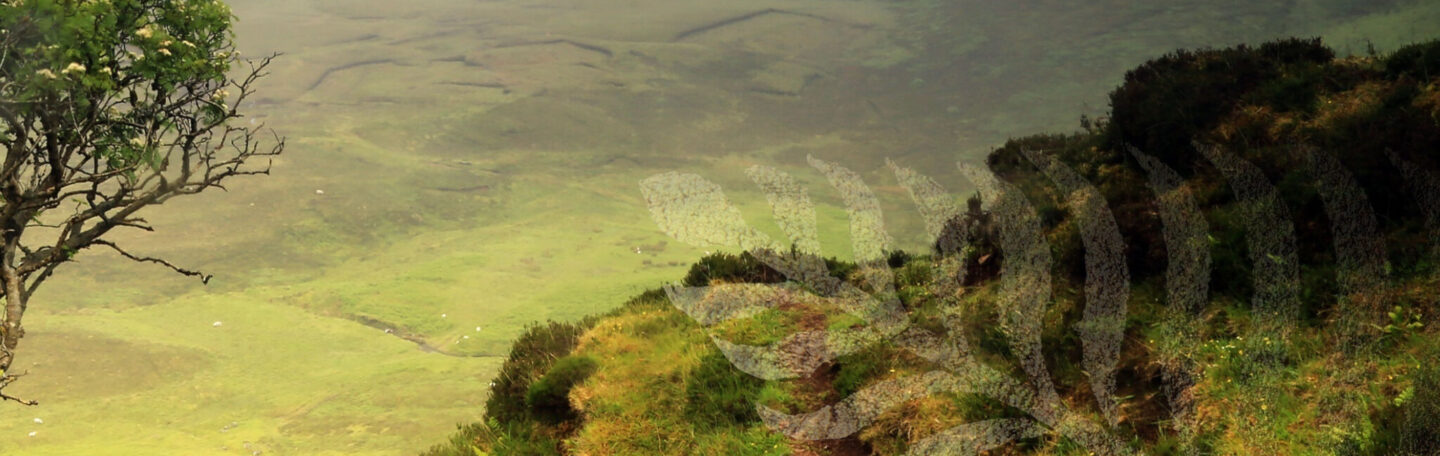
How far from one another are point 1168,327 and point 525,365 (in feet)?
26.3

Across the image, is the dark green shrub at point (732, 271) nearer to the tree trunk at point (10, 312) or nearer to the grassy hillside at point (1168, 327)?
the grassy hillside at point (1168, 327)

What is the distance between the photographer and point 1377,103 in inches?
337

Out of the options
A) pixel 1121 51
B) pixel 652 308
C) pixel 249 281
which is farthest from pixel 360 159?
pixel 1121 51

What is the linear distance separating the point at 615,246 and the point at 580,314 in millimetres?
15711

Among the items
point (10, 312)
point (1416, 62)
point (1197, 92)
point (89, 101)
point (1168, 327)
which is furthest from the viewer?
point (1197, 92)

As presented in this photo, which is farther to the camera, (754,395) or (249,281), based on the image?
(249,281)

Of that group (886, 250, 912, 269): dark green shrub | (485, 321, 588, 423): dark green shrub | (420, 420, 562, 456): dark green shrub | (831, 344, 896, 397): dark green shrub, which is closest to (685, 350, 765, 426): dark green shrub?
(831, 344, 896, 397): dark green shrub

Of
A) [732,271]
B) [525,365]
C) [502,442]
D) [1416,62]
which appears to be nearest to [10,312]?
[502,442]

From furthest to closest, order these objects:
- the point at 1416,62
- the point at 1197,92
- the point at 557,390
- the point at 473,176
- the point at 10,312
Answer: the point at 473,176 < the point at 1197,92 < the point at 557,390 < the point at 10,312 < the point at 1416,62

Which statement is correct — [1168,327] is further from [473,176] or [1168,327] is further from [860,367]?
[473,176]

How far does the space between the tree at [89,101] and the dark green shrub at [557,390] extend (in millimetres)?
4403

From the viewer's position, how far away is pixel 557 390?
34.9 ft

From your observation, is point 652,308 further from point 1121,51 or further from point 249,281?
point 1121,51

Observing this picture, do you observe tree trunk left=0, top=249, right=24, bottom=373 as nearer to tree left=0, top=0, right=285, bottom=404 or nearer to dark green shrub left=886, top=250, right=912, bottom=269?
tree left=0, top=0, right=285, bottom=404
